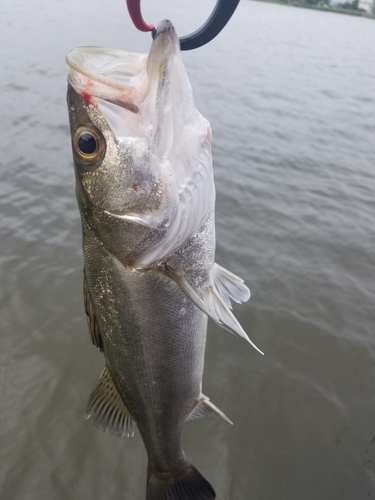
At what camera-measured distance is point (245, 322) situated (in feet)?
13.6

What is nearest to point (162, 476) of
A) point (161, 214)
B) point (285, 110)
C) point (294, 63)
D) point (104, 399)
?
point (104, 399)

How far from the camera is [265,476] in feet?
9.90

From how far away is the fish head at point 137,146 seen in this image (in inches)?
51.3

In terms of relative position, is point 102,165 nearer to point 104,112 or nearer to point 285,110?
point 104,112

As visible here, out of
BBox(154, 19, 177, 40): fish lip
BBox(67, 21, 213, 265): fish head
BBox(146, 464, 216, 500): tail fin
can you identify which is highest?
BBox(154, 19, 177, 40): fish lip

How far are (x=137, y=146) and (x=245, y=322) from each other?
310 centimetres

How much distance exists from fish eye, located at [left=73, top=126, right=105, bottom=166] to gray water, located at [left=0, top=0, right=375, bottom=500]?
2513 millimetres

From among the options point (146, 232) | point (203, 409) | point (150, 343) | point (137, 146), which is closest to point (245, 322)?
point (203, 409)

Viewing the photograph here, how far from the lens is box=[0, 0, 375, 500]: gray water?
3020mm

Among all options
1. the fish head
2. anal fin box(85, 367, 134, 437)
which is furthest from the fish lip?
anal fin box(85, 367, 134, 437)

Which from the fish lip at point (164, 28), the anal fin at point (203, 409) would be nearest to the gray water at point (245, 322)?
the anal fin at point (203, 409)

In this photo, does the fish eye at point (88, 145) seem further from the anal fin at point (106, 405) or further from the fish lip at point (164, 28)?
the anal fin at point (106, 405)

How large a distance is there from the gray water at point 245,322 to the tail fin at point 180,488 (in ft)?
3.46

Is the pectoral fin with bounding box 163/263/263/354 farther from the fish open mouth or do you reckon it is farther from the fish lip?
the fish lip
